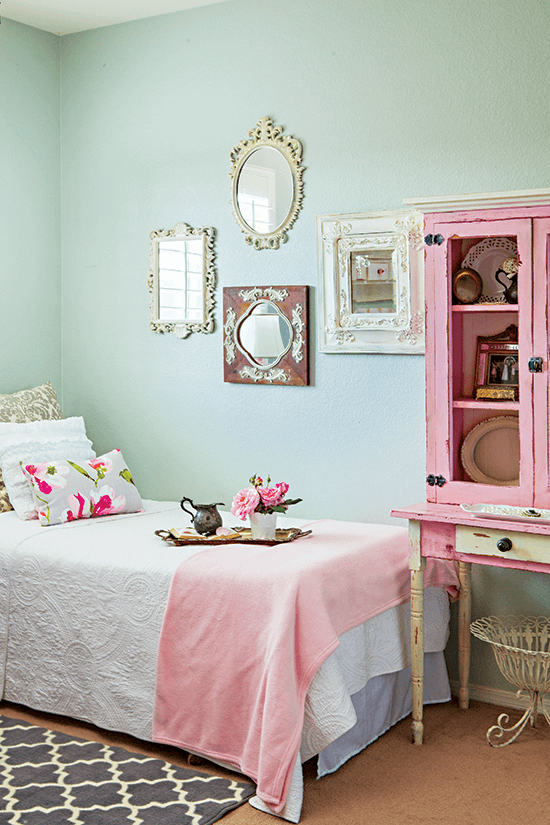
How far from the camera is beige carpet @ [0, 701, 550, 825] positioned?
2576 millimetres

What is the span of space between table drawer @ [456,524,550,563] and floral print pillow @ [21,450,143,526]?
1.49 meters

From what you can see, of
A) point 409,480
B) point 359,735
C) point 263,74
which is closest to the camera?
point 359,735

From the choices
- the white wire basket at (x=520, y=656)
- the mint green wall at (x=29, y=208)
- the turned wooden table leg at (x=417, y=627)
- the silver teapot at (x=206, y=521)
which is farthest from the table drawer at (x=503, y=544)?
the mint green wall at (x=29, y=208)

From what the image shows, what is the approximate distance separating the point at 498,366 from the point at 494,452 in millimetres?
293

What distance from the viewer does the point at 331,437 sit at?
12.4 ft

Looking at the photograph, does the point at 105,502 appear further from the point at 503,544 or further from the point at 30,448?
the point at 503,544

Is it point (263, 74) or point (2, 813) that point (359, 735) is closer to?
point (2, 813)

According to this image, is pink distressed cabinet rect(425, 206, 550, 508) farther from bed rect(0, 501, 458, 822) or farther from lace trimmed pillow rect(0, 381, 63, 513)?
lace trimmed pillow rect(0, 381, 63, 513)

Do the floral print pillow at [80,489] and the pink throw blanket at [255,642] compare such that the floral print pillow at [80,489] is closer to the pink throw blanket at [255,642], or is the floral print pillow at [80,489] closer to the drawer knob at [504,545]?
the pink throw blanket at [255,642]

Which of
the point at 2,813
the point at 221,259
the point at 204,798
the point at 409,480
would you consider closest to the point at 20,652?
the point at 2,813

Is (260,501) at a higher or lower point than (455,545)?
higher

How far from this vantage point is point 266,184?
387 centimetres

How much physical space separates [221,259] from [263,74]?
32.1 inches

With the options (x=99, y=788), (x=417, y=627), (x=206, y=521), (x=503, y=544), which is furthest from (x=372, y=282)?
(x=99, y=788)
